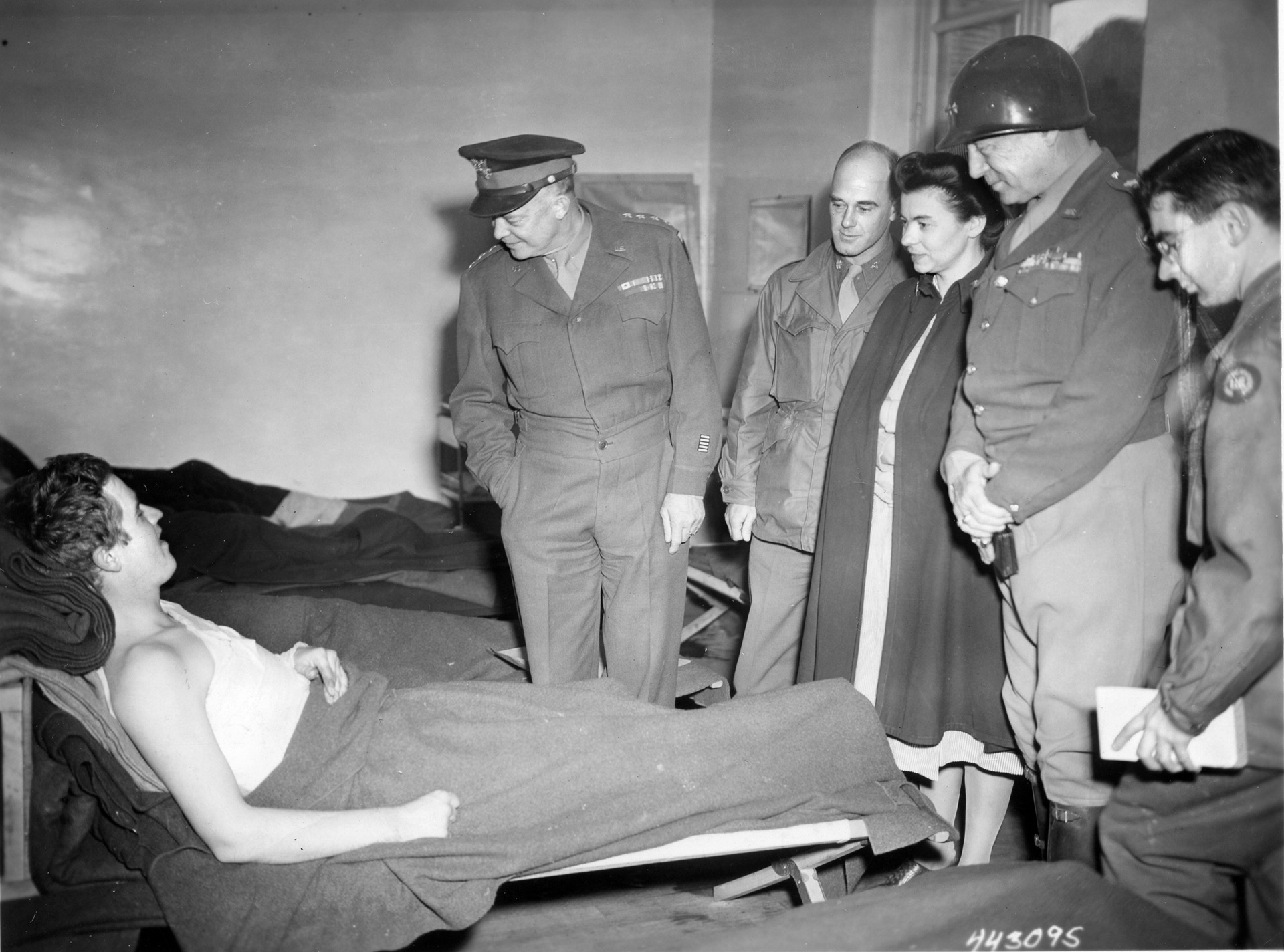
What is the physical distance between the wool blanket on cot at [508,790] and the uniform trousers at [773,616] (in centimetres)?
73

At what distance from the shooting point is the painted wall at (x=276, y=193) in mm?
5871

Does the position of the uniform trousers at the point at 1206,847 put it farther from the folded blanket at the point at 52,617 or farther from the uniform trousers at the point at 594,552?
the folded blanket at the point at 52,617

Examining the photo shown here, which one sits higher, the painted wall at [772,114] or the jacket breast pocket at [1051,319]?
the painted wall at [772,114]

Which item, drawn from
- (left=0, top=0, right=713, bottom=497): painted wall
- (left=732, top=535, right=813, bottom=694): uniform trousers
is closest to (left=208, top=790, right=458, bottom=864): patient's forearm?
(left=732, top=535, right=813, bottom=694): uniform trousers

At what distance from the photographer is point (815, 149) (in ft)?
15.3

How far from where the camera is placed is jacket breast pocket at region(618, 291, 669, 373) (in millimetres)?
2889

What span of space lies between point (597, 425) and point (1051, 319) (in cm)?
124

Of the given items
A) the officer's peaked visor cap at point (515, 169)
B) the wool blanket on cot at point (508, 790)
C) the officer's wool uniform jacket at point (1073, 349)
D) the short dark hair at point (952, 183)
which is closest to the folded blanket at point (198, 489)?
the officer's peaked visor cap at point (515, 169)

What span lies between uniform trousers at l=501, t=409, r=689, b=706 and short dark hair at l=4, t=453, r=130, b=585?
1.16 m

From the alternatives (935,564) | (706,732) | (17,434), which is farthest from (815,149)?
(17,434)

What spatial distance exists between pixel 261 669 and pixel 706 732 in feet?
2.97

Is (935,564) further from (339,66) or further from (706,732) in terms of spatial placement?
(339,66)

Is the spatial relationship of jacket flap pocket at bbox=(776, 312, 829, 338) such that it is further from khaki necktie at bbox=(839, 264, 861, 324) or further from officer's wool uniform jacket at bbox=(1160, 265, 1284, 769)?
officer's wool uniform jacket at bbox=(1160, 265, 1284, 769)

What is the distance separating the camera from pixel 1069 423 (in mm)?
2080
